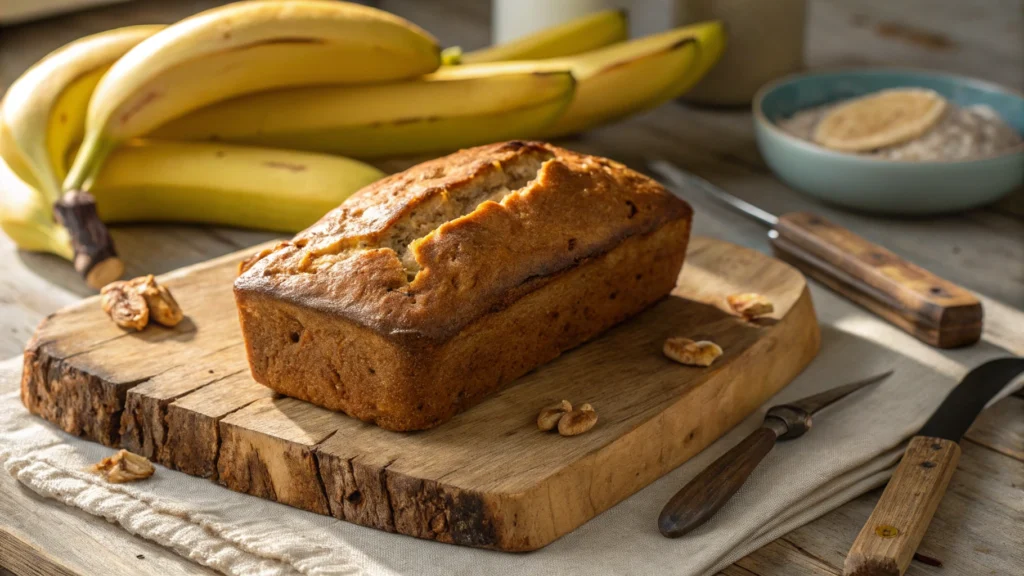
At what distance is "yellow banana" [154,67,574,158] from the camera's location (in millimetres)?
2217

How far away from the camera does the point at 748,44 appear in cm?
269

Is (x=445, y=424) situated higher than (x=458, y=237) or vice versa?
(x=458, y=237)

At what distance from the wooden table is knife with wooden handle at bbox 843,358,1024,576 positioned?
5 centimetres

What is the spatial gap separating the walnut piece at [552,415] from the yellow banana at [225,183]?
772 mm

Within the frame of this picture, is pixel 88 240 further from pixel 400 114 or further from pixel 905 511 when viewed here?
pixel 905 511

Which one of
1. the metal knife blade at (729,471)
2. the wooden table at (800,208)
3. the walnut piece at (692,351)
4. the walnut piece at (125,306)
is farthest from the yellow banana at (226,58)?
the metal knife blade at (729,471)

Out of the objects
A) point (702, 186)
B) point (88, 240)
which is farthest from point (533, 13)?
point (88, 240)

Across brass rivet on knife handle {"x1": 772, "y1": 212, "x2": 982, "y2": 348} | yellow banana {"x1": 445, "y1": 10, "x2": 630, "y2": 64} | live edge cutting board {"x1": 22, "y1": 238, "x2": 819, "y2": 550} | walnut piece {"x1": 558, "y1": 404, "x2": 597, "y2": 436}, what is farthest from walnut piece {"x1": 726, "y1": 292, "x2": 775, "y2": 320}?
yellow banana {"x1": 445, "y1": 10, "x2": 630, "y2": 64}

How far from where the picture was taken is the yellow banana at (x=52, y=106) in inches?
78.1

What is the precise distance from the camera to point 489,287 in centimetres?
139

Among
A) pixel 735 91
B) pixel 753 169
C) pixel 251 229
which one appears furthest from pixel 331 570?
pixel 735 91

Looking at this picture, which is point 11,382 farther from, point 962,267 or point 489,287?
point 962,267

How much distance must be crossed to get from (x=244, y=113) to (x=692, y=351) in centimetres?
115

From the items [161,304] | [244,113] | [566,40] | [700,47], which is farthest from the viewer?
[566,40]
